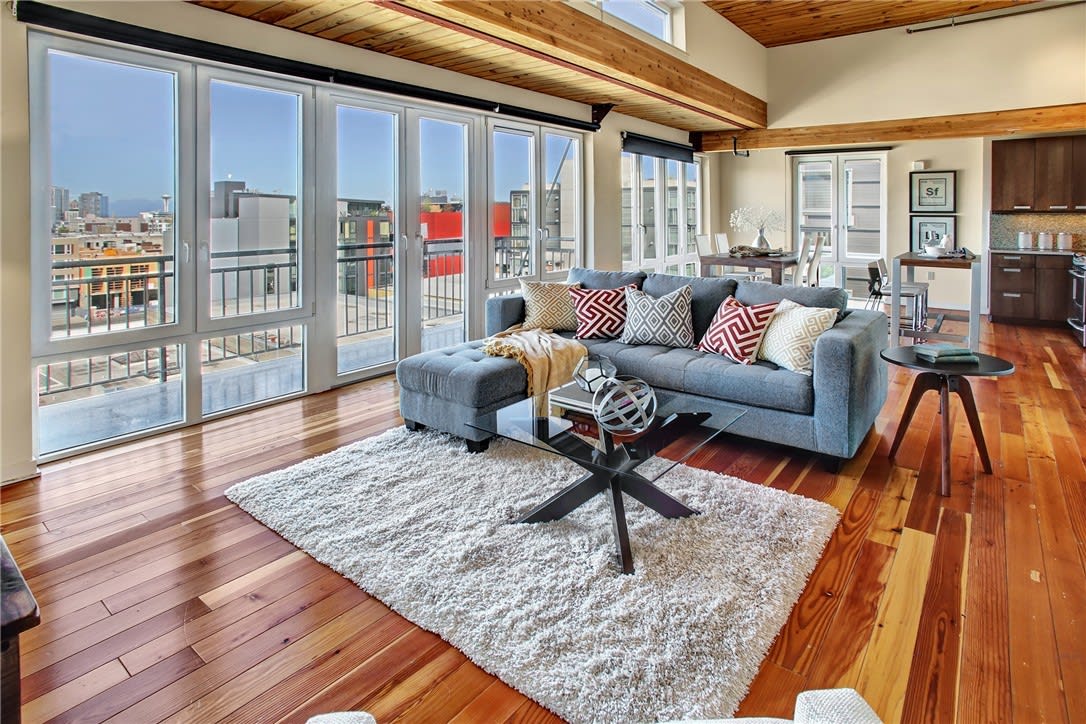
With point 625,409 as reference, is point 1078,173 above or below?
above

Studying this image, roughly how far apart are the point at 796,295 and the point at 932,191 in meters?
6.18

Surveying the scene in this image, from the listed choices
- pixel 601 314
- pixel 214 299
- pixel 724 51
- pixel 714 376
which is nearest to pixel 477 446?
pixel 714 376

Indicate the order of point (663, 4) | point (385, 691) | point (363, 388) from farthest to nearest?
point (663, 4)
point (363, 388)
point (385, 691)

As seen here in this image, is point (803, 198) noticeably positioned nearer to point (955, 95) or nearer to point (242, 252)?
point (955, 95)

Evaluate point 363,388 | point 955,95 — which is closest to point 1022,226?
point 955,95

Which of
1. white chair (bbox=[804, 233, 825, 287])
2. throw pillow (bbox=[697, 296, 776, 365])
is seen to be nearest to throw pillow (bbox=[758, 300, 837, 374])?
throw pillow (bbox=[697, 296, 776, 365])

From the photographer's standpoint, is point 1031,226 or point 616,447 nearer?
point 616,447

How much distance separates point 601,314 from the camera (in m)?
4.41

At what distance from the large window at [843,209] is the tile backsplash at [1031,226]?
1460 millimetres

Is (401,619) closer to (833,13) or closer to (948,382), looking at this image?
(948,382)

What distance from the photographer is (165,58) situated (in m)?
3.66

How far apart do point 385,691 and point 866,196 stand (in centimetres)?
952

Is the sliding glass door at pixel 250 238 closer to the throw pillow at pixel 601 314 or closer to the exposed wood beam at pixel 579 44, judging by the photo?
the exposed wood beam at pixel 579 44

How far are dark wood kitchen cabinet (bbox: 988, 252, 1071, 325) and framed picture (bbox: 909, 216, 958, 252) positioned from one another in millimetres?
1041
